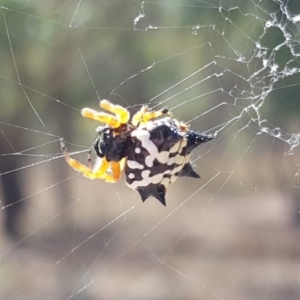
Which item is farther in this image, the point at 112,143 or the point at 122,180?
the point at 122,180

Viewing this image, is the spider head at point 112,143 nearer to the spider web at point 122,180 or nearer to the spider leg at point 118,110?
the spider leg at point 118,110

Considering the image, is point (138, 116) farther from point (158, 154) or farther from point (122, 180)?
point (122, 180)

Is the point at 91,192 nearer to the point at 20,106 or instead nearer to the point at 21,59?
the point at 20,106

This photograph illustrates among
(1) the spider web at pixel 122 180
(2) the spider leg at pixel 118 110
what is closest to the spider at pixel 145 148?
(2) the spider leg at pixel 118 110

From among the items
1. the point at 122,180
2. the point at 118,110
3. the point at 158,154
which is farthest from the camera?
the point at 122,180

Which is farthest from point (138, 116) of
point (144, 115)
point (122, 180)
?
point (122, 180)

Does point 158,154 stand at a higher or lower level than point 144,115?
lower
